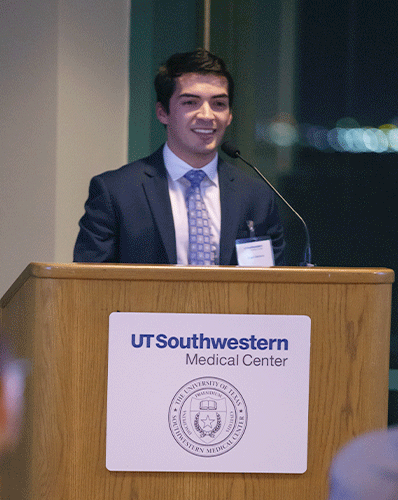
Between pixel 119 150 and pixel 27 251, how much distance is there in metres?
0.71

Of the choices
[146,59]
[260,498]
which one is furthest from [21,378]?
[146,59]

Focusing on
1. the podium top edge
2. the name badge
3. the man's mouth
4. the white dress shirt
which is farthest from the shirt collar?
the podium top edge

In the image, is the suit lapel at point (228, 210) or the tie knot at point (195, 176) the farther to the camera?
the tie knot at point (195, 176)

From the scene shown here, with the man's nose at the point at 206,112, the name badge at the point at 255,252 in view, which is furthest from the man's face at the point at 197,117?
the name badge at the point at 255,252

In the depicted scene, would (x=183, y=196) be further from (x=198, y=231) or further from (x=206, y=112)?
(x=206, y=112)

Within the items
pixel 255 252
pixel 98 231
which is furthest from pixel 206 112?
pixel 255 252

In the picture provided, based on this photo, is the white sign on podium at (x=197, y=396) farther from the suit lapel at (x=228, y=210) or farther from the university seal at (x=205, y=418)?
the suit lapel at (x=228, y=210)

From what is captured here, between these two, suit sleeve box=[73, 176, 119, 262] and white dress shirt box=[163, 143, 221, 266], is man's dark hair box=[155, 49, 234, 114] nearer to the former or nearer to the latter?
white dress shirt box=[163, 143, 221, 266]

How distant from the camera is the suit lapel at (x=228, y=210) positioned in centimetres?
199

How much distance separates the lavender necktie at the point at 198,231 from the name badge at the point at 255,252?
0.31 meters

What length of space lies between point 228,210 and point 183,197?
17 cm

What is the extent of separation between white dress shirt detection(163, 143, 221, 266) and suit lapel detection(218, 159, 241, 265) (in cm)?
3

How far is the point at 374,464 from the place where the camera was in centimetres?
39

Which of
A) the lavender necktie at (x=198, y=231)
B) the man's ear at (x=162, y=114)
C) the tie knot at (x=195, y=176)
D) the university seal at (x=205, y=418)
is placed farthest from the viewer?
the man's ear at (x=162, y=114)
